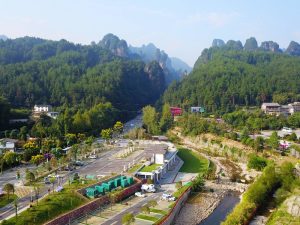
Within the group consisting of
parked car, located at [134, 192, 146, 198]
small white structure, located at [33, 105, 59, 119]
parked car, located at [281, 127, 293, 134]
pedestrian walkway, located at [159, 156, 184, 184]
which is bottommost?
pedestrian walkway, located at [159, 156, 184, 184]

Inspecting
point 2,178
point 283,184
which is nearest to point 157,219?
Answer: point 283,184

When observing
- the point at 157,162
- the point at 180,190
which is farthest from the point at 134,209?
the point at 157,162

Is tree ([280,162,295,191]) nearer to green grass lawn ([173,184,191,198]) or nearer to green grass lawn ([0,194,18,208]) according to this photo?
green grass lawn ([173,184,191,198])

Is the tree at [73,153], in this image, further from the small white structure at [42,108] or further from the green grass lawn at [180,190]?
the small white structure at [42,108]

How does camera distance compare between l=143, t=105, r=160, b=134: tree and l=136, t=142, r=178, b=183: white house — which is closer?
l=136, t=142, r=178, b=183: white house

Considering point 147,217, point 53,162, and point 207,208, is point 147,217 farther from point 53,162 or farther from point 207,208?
point 53,162

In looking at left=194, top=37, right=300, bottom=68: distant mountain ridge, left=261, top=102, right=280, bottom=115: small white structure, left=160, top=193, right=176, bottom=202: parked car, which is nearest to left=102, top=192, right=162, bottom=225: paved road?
left=160, top=193, right=176, bottom=202: parked car
